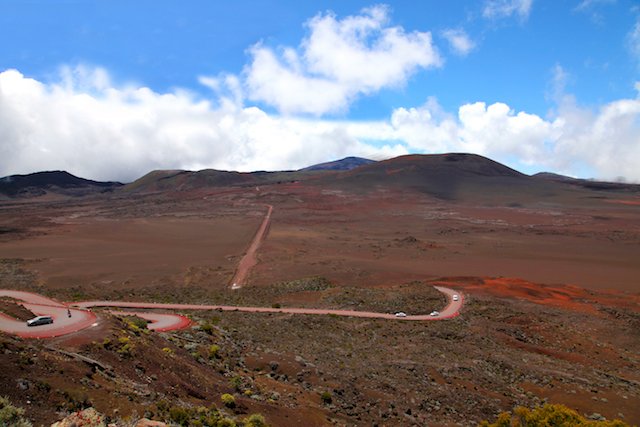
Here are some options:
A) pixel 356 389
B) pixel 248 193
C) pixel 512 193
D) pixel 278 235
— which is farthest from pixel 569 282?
pixel 248 193

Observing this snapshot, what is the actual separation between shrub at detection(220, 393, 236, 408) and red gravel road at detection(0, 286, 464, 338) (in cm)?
630

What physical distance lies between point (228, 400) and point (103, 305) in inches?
867

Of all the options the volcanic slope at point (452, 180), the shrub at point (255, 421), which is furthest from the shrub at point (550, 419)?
the volcanic slope at point (452, 180)

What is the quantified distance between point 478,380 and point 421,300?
14.7m

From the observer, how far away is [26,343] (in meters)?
11.8

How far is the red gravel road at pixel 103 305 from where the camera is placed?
15.8 meters

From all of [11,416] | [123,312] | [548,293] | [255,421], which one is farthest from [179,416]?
[548,293]

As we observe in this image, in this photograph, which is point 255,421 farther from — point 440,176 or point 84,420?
point 440,176

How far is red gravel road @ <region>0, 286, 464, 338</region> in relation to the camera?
15812mm

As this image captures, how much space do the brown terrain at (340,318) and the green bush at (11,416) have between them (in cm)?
53

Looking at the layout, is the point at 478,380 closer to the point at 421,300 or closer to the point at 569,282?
the point at 421,300

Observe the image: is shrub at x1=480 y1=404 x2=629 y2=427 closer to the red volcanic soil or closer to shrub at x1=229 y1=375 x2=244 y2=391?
shrub at x1=229 y1=375 x2=244 y2=391

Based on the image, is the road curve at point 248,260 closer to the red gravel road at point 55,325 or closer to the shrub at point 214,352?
the shrub at point 214,352

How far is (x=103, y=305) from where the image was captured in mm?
30906
